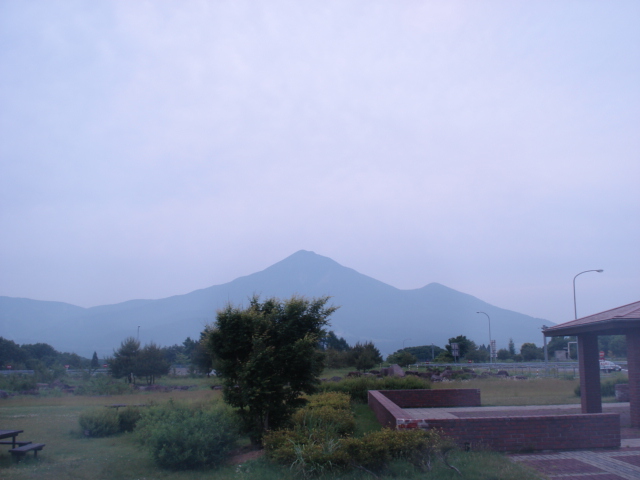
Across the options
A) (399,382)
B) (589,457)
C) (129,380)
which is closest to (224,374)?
(589,457)

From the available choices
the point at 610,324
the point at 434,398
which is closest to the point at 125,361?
the point at 434,398

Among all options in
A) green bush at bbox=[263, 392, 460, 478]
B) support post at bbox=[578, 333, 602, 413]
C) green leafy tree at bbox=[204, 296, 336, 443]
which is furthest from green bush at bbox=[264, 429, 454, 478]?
support post at bbox=[578, 333, 602, 413]

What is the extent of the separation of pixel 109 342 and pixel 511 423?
189 meters

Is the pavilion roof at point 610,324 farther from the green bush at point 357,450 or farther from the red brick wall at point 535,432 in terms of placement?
the green bush at point 357,450

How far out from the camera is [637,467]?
27.2ft

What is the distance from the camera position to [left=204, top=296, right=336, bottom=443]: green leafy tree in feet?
35.6

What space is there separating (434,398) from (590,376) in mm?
6377

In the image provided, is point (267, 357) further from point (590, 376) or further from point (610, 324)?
point (590, 376)

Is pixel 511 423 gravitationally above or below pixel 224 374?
below

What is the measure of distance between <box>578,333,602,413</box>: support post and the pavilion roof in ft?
1.73

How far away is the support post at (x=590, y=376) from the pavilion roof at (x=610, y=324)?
1.73ft

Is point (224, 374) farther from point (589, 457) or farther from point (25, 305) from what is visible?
point (25, 305)

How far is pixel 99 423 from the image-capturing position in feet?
46.0

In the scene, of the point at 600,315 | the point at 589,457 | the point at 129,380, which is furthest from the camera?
the point at 129,380
